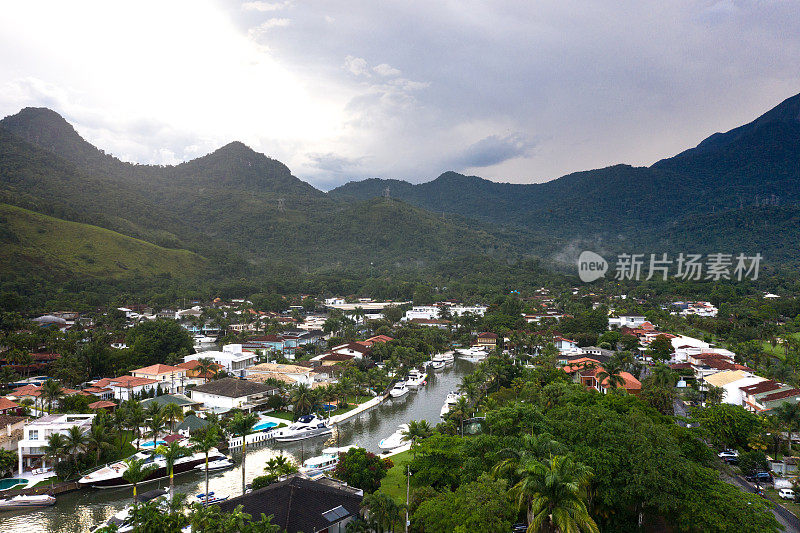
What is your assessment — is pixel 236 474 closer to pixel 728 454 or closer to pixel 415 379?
pixel 415 379

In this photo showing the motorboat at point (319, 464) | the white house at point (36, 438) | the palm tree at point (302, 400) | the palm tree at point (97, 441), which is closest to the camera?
the white house at point (36, 438)

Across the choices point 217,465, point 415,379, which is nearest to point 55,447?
point 217,465

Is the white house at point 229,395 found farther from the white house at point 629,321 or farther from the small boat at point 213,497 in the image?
the white house at point 629,321

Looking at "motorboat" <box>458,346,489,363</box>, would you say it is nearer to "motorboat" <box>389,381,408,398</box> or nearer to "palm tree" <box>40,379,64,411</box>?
"motorboat" <box>389,381,408,398</box>

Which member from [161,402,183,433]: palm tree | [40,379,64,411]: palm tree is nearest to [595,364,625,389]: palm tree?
[161,402,183,433]: palm tree

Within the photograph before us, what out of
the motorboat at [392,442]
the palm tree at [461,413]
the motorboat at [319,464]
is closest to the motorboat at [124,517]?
the motorboat at [319,464]

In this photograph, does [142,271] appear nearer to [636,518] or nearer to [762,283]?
[636,518]

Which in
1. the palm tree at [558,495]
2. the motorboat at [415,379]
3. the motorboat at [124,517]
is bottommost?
the motorboat at [415,379]
